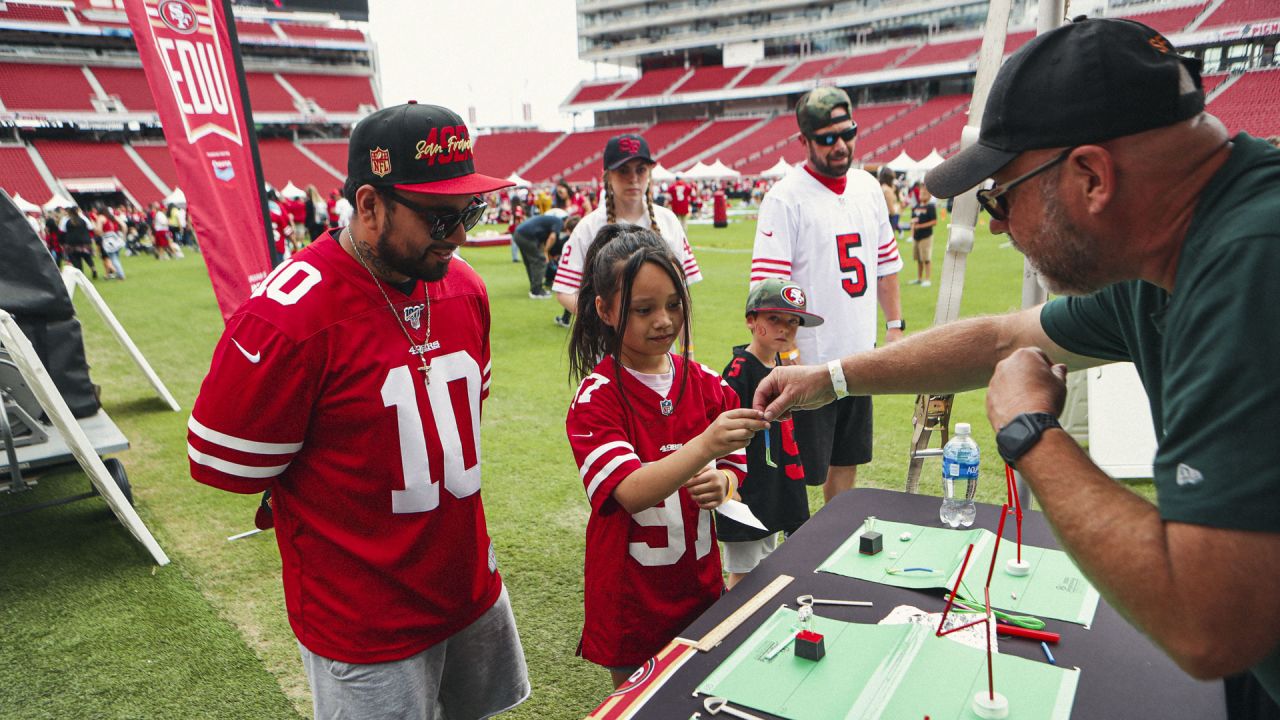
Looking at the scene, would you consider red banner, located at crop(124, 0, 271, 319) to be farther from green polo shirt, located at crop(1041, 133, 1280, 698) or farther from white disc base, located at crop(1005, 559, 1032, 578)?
green polo shirt, located at crop(1041, 133, 1280, 698)

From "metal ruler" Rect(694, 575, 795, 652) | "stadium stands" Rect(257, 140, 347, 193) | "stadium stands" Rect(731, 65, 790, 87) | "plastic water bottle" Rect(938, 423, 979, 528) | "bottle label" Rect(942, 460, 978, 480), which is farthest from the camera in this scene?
"stadium stands" Rect(731, 65, 790, 87)

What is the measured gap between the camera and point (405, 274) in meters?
1.87

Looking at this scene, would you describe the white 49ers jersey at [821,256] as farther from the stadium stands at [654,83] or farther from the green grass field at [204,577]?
the stadium stands at [654,83]

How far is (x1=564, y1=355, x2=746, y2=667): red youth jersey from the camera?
6.85 feet

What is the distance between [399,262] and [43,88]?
171 ft

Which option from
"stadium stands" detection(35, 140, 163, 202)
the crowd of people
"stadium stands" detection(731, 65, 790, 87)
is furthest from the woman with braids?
"stadium stands" detection(731, 65, 790, 87)

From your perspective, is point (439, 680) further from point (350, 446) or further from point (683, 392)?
point (683, 392)

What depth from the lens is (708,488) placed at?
202 centimetres

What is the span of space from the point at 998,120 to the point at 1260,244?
426mm

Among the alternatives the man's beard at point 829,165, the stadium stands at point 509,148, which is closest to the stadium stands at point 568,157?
the stadium stands at point 509,148

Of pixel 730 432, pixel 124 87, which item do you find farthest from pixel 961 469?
pixel 124 87

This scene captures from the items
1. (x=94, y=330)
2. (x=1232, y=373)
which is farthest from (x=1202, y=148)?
(x=94, y=330)

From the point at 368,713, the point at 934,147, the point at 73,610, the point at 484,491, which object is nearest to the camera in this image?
the point at 368,713

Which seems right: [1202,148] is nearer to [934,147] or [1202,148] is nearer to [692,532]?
[692,532]
